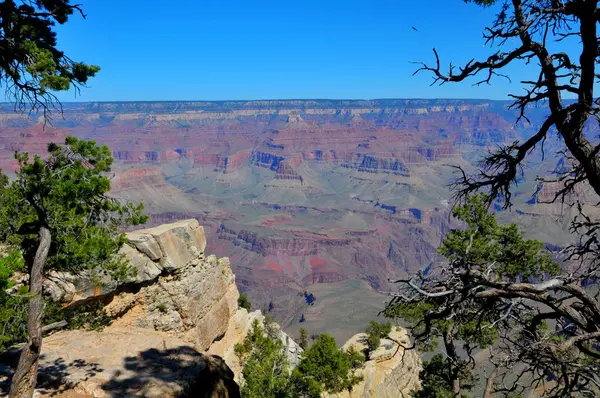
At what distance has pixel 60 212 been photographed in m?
11.4

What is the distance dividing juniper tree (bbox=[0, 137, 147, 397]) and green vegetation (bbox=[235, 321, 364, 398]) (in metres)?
16.1

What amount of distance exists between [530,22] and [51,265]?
13051 millimetres

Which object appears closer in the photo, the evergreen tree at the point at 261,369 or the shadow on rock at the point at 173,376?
the shadow on rock at the point at 173,376

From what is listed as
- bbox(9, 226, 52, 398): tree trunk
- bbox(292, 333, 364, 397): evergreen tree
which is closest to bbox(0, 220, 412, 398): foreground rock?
bbox(9, 226, 52, 398): tree trunk

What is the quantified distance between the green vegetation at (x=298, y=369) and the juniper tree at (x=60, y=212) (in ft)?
52.9

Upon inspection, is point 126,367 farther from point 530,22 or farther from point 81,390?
point 530,22

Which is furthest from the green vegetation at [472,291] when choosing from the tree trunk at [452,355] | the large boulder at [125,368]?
the large boulder at [125,368]

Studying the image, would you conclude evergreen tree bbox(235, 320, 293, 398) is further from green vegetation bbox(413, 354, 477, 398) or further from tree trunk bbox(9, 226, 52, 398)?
tree trunk bbox(9, 226, 52, 398)

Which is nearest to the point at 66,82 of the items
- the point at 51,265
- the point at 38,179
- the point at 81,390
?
the point at 38,179

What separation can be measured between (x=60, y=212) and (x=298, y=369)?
22803 mm

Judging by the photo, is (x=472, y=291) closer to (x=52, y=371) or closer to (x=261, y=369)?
(x=52, y=371)

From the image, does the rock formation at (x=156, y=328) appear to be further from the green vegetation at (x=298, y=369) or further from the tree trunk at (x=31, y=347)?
the green vegetation at (x=298, y=369)

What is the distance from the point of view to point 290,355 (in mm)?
39250

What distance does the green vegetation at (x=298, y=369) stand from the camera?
84.8ft
